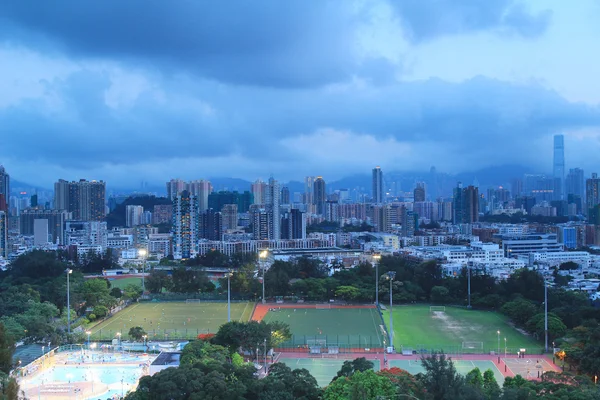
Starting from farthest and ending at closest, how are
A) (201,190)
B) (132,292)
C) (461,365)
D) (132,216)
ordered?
(201,190) → (132,216) → (132,292) → (461,365)

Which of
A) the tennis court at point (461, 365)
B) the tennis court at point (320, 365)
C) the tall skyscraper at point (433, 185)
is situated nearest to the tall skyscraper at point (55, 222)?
the tennis court at point (320, 365)

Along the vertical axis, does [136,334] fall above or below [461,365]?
above

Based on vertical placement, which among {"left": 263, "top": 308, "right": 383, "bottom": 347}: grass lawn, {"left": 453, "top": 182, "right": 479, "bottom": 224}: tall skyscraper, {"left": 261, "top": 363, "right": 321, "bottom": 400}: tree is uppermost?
{"left": 453, "top": 182, "right": 479, "bottom": 224}: tall skyscraper

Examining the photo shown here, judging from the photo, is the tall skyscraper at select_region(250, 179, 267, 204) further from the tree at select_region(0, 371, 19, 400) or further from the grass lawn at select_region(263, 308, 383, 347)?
the tree at select_region(0, 371, 19, 400)

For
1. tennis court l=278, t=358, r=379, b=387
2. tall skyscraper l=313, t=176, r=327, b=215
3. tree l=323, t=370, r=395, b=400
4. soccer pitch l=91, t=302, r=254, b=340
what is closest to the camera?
tree l=323, t=370, r=395, b=400

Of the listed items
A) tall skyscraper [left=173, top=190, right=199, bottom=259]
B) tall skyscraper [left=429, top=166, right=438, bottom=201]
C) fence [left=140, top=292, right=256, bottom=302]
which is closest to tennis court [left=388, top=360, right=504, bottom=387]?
fence [left=140, top=292, right=256, bottom=302]

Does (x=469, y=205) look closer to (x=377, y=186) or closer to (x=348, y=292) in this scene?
(x=377, y=186)

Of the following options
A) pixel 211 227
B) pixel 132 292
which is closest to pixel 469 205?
pixel 211 227
